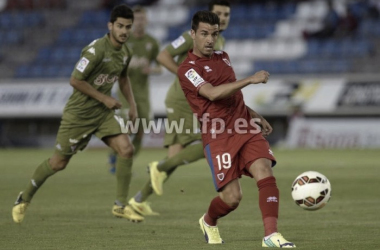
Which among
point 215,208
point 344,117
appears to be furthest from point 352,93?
point 215,208

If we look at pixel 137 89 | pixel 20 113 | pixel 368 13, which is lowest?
pixel 20 113

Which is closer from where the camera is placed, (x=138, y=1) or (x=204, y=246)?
(x=204, y=246)

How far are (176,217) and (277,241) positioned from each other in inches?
115

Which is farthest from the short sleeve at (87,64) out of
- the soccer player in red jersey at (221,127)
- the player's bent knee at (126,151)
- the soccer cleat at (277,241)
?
the soccer cleat at (277,241)

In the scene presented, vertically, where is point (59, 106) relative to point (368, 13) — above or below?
below

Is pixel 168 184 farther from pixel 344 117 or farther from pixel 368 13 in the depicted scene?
pixel 368 13

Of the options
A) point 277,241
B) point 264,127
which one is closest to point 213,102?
point 264,127

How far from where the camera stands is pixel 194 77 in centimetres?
655

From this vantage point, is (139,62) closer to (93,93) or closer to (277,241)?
(93,93)

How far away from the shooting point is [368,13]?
28.8 meters

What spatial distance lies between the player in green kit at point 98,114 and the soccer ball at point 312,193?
2.25 metres

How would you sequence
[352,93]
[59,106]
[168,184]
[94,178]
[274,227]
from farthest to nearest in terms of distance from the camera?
[59,106] < [352,93] < [94,178] < [168,184] < [274,227]

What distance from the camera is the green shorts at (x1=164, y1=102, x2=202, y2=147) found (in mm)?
9930

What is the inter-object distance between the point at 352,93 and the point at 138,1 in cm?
1050
